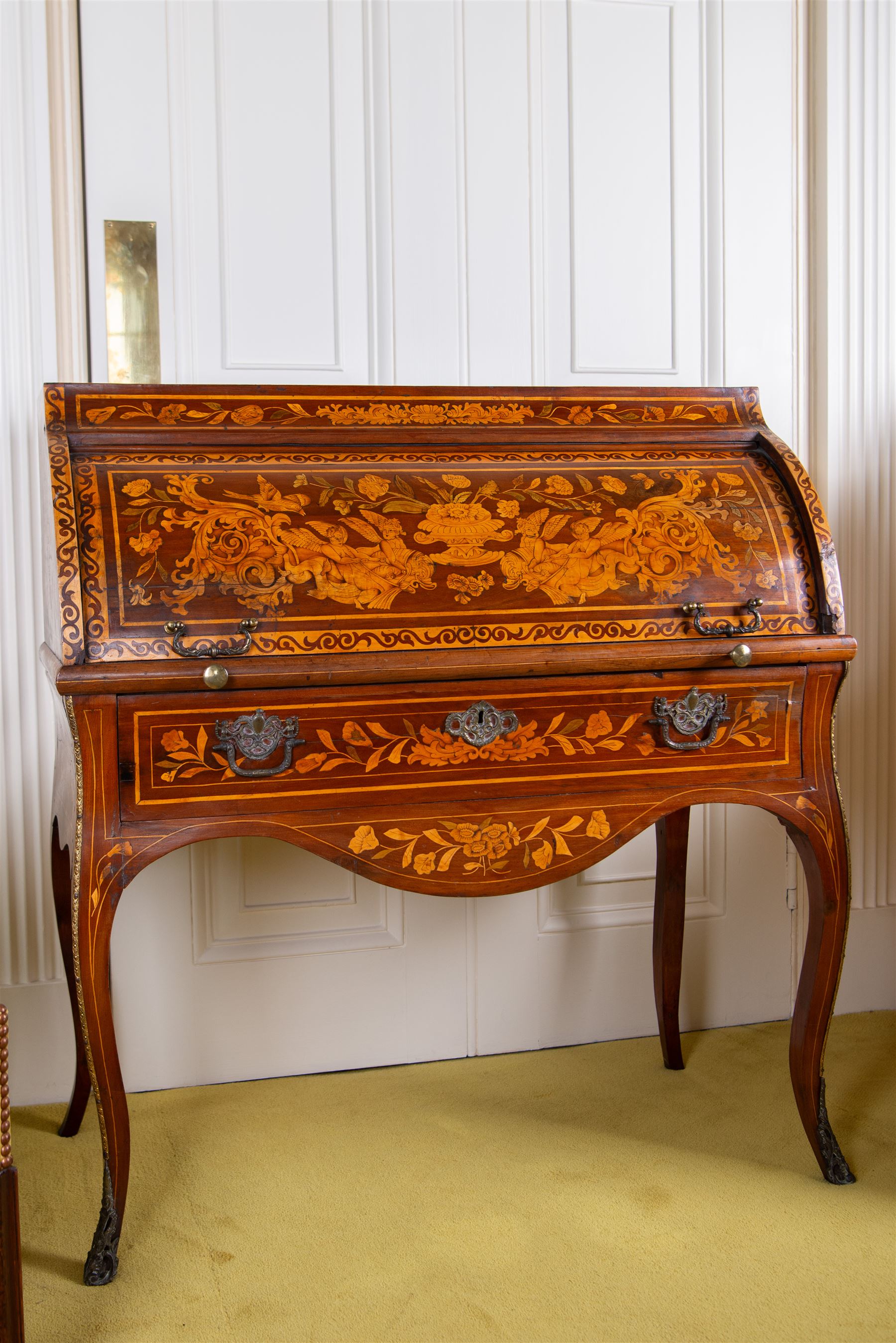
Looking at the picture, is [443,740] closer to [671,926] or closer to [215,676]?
[215,676]

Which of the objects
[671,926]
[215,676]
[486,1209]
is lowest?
[486,1209]

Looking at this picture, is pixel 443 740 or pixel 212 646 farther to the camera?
pixel 443 740

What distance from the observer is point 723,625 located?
5.50 feet

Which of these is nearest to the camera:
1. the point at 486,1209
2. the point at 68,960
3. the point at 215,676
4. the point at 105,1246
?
the point at 215,676

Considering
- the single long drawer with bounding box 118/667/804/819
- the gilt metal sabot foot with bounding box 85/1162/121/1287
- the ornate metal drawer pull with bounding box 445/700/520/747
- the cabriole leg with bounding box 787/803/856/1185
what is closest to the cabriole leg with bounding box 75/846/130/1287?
the gilt metal sabot foot with bounding box 85/1162/121/1287

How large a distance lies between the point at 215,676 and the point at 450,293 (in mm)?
1217

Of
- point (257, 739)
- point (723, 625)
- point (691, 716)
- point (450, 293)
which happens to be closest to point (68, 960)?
point (257, 739)

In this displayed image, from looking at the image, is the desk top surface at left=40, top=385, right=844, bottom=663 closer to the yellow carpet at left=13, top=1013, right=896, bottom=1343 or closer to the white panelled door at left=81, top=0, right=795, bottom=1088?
the white panelled door at left=81, top=0, right=795, bottom=1088

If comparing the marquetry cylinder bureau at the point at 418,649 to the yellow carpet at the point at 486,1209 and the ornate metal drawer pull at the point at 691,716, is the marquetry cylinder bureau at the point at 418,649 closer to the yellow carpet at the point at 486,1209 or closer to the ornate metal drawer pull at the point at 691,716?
the ornate metal drawer pull at the point at 691,716

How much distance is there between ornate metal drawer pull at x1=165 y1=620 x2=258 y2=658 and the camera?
150 centimetres

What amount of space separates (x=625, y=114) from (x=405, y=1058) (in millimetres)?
2173

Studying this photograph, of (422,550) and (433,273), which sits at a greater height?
(433,273)

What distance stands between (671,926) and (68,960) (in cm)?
123

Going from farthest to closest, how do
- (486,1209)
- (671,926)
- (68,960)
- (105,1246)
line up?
(671,926), (68,960), (486,1209), (105,1246)
